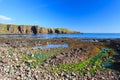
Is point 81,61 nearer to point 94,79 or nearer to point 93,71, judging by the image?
point 93,71

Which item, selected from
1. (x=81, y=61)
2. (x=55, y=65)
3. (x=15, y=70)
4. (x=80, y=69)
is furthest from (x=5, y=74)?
(x=81, y=61)

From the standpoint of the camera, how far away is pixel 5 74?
615 inches

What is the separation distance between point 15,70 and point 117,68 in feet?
38.2

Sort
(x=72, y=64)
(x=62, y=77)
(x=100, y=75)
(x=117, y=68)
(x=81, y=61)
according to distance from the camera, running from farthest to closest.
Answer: (x=81, y=61)
(x=72, y=64)
(x=117, y=68)
(x=100, y=75)
(x=62, y=77)

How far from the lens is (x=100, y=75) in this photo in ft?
58.4

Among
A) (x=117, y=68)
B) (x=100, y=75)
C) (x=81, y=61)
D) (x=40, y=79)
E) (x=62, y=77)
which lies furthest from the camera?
(x=81, y=61)

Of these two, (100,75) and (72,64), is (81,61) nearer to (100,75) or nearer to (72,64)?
(72,64)

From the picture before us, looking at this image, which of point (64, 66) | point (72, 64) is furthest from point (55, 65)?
point (72, 64)

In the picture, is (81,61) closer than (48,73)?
No

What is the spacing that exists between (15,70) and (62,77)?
4.59 m

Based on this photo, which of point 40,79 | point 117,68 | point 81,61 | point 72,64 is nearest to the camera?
point 40,79

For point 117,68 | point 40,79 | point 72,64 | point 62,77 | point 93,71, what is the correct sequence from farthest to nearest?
1. point 72,64
2. point 117,68
3. point 93,71
4. point 62,77
5. point 40,79

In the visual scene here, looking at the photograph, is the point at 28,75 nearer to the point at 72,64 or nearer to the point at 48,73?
the point at 48,73

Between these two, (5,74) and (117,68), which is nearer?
(5,74)
